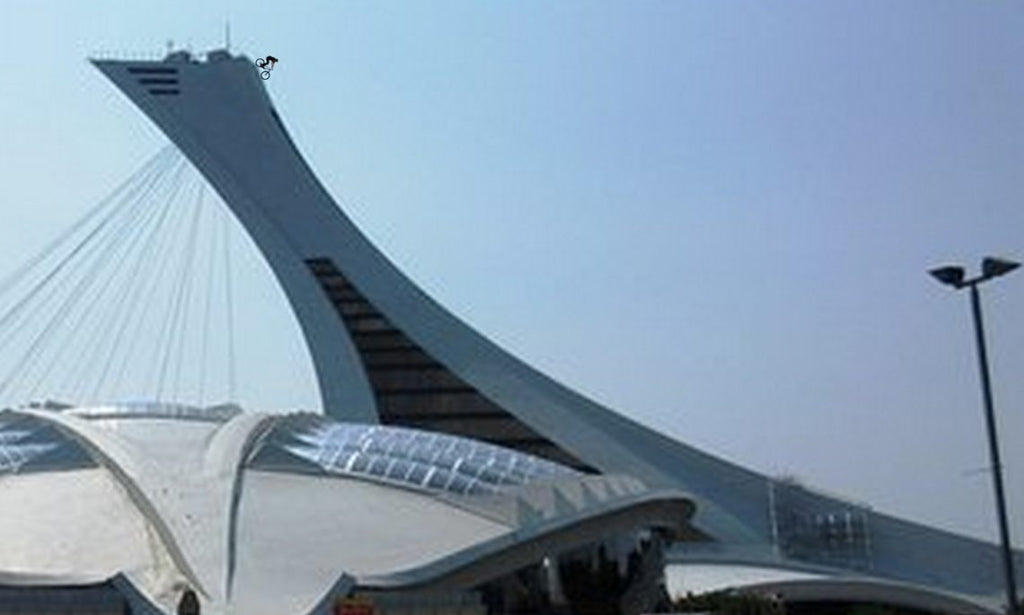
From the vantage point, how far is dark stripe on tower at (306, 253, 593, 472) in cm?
7100

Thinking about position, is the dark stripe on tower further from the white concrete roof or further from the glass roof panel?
A: the white concrete roof

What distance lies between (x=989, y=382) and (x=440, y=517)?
1726 centimetres

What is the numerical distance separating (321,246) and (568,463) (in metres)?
18.1

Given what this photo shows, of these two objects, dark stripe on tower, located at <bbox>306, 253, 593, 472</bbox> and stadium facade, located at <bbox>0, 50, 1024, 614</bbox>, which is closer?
stadium facade, located at <bbox>0, 50, 1024, 614</bbox>

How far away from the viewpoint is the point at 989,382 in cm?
2483

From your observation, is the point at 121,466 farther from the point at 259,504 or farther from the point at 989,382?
the point at 989,382

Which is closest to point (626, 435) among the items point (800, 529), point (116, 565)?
point (800, 529)

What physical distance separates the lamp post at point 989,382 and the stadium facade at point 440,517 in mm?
14151

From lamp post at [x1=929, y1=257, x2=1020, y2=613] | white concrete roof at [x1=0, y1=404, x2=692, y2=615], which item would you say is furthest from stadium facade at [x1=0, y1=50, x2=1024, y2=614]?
lamp post at [x1=929, y1=257, x2=1020, y2=613]

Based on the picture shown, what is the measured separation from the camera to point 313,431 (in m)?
44.4

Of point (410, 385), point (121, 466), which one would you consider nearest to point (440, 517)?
point (121, 466)

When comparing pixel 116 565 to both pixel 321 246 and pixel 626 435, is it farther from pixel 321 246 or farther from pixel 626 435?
pixel 321 246

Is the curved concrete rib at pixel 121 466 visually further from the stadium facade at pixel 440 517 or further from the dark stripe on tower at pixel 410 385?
the dark stripe on tower at pixel 410 385

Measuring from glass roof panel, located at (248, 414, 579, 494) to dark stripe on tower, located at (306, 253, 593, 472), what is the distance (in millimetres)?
25112
